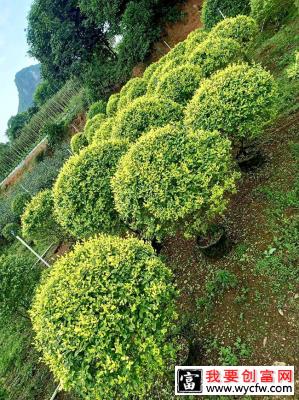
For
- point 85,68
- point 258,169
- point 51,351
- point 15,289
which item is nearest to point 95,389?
point 51,351

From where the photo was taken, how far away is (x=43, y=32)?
27172 millimetres

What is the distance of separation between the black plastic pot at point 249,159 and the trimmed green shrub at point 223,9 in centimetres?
1063

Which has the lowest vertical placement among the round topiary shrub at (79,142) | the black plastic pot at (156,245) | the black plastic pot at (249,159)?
the black plastic pot at (249,159)

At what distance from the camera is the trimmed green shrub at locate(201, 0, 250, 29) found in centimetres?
1619

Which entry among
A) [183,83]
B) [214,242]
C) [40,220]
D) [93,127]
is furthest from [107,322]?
[93,127]

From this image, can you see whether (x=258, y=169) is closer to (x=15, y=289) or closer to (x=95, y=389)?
(x=95, y=389)

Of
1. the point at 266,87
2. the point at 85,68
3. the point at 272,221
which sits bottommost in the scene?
the point at 272,221

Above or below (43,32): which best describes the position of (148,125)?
below

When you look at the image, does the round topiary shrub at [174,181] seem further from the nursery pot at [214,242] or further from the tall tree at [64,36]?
the tall tree at [64,36]

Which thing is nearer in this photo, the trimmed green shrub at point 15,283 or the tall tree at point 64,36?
the trimmed green shrub at point 15,283

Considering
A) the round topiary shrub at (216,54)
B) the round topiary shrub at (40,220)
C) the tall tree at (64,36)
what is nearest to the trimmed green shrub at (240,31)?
the round topiary shrub at (216,54)

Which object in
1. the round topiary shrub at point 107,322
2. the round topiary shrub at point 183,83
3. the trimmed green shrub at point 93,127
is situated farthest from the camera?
the trimmed green shrub at point 93,127

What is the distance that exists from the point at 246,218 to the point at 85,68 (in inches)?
967

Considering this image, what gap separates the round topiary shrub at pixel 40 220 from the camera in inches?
444
